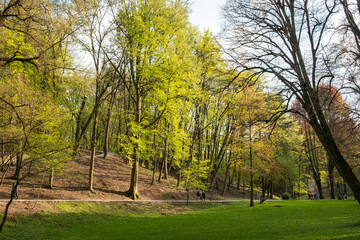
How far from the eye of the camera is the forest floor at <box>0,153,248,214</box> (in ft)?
44.9

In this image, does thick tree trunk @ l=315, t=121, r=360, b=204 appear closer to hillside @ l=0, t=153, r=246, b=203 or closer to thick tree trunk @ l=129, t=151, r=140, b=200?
hillside @ l=0, t=153, r=246, b=203

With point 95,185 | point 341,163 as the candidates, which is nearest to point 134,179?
point 95,185

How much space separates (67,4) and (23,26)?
6.33ft

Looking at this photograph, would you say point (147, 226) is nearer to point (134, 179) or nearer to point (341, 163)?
point (134, 179)

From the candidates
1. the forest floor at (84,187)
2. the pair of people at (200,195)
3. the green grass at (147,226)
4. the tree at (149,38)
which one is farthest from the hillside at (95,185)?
the tree at (149,38)

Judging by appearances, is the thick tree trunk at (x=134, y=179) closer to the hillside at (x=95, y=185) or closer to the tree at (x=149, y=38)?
the tree at (x=149, y=38)

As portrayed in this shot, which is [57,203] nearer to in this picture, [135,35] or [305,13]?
[135,35]

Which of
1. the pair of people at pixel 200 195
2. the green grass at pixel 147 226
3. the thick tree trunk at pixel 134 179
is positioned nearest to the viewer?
the green grass at pixel 147 226

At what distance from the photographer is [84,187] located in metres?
17.9

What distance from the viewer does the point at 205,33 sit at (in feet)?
78.1

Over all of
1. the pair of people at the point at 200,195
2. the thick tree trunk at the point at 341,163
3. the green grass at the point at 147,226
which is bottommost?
the pair of people at the point at 200,195

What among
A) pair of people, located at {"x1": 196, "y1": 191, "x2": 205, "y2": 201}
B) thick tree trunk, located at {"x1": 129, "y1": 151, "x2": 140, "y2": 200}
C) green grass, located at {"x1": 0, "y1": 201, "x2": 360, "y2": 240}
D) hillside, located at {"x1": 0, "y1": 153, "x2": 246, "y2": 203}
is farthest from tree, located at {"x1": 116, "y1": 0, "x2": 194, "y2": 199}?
pair of people, located at {"x1": 196, "y1": 191, "x2": 205, "y2": 201}

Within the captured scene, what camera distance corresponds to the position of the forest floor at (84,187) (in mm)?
13672

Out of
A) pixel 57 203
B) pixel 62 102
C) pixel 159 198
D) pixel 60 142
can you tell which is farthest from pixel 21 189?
pixel 159 198
